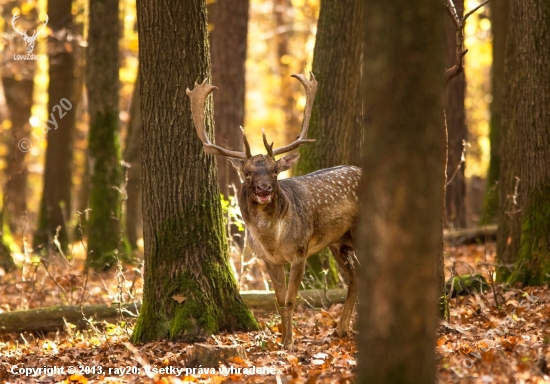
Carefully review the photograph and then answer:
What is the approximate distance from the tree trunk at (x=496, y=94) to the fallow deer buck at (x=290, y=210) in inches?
277

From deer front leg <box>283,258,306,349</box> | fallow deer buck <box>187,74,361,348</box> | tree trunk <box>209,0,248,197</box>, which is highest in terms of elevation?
tree trunk <box>209,0,248,197</box>

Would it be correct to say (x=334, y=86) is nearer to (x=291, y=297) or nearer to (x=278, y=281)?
(x=278, y=281)

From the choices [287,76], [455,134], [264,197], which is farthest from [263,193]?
[287,76]

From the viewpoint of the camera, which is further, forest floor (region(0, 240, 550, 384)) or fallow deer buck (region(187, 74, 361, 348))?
fallow deer buck (region(187, 74, 361, 348))

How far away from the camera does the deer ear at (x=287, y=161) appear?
922 cm

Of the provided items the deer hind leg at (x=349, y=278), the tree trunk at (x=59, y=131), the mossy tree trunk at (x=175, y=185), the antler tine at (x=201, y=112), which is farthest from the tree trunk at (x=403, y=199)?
the tree trunk at (x=59, y=131)

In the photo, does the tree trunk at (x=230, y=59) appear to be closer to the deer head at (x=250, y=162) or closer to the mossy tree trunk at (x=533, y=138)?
the mossy tree trunk at (x=533, y=138)

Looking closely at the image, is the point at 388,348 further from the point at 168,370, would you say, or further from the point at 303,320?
the point at 303,320

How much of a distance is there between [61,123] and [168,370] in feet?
46.3

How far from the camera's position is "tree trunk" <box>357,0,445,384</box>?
5.04m

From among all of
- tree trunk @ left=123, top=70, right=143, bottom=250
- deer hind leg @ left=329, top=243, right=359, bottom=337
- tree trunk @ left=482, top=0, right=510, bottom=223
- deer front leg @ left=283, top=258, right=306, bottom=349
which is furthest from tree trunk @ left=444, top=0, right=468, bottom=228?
deer front leg @ left=283, top=258, right=306, bottom=349

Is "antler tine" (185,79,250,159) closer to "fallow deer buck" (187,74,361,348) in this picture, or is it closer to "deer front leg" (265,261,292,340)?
"fallow deer buck" (187,74,361,348)

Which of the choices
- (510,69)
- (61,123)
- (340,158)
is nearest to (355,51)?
(340,158)

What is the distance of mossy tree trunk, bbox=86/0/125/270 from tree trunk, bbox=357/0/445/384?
11.7m
